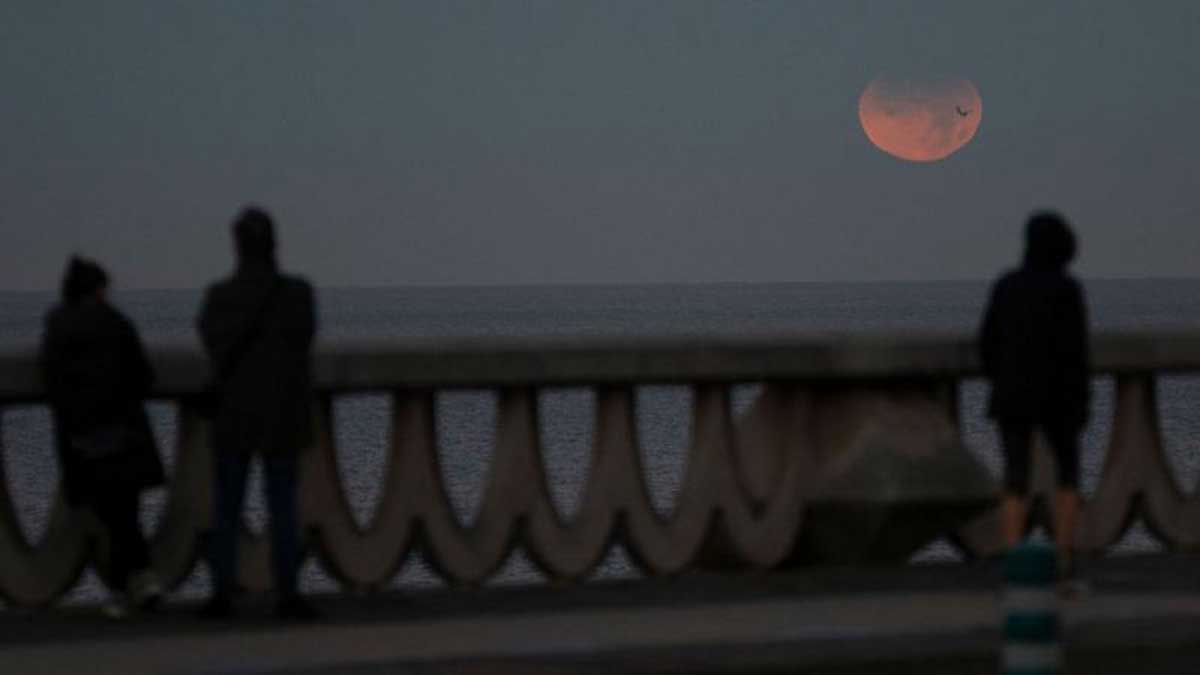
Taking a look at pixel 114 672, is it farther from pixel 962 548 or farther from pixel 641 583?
pixel 962 548

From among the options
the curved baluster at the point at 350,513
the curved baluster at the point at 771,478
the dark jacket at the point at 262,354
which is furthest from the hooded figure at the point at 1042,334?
the dark jacket at the point at 262,354

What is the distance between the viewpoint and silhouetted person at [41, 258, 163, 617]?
38.1 feet

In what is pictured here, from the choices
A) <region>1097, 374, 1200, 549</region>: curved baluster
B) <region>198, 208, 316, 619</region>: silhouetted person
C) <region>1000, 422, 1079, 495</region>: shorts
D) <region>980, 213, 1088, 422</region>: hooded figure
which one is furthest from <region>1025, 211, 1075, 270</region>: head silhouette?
<region>198, 208, 316, 619</region>: silhouetted person

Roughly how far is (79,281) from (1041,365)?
410 cm

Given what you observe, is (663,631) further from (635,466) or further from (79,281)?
(79,281)

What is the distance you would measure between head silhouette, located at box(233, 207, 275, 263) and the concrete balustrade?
2.03 feet

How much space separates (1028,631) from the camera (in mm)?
7289

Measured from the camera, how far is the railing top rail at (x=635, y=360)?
471 inches

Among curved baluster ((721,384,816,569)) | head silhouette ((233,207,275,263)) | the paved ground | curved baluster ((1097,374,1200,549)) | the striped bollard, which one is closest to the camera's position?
the striped bollard

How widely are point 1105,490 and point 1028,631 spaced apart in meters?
6.32

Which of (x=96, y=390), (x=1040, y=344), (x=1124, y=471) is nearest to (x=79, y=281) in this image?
(x=96, y=390)

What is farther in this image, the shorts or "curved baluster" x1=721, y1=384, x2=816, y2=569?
"curved baluster" x1=721, y1=384, x2=816, y2=569

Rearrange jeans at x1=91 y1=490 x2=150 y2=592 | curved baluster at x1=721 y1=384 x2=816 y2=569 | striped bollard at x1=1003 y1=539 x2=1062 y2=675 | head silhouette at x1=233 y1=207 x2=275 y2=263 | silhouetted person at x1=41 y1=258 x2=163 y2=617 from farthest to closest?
curved baluster at x1=721 y1=384 x2=816 y2=569, jeans at x1=91 y1=490 x2=150 y2=592, silhouetted person at x1=41 y1=258 x2=163 y2=617, head silhouette at x1=233 y1=207 x2=275 y2=263, striped bollard at x1=1003 y1=539 x2=1062 y2=675

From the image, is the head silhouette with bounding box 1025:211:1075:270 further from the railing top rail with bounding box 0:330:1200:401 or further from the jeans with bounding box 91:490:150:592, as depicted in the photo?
the jeans with bounding box 91:490:150:592
